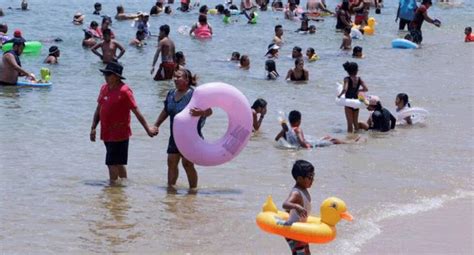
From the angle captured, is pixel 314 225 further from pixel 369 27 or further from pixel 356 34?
pixel 369 27

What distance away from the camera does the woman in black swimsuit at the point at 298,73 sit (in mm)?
16984

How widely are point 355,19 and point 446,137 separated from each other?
14.9 m

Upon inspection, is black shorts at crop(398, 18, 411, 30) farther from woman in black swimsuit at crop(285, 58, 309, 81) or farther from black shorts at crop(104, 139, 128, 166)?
black shorts at crop(104, 139, 128, 166)

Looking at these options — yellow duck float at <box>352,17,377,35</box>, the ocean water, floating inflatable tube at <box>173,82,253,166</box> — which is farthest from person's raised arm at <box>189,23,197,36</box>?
floating inflatable tube at <box>173,82,253,166</box>

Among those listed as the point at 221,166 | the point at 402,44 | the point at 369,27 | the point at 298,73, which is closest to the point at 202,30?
the point at 369,27

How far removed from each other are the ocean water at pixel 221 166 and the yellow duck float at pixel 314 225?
3.53 ft

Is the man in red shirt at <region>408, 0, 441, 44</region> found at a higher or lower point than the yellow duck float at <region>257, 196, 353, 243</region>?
lower

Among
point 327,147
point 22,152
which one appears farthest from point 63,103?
point 327,147

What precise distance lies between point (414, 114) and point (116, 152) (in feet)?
18.1

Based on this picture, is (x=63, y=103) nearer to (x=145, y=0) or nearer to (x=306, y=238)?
(x=306, y=238)

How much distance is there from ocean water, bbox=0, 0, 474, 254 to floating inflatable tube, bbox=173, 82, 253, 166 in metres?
0.40

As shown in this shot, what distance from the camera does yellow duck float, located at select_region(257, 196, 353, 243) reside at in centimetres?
598

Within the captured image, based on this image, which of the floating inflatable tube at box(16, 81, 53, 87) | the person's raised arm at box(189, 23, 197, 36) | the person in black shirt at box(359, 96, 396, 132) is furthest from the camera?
the person's raised arm at box(189, 23, 197, 36)

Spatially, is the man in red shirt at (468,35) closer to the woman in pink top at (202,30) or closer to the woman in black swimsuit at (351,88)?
the woman in pink top at (202,30)
